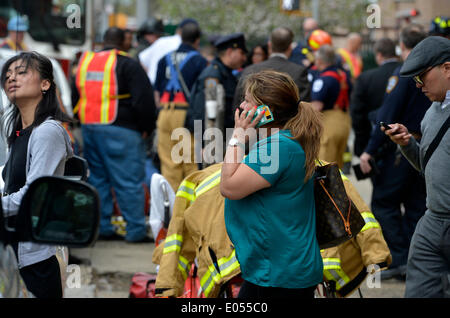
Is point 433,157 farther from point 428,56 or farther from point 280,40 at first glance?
point 280,40

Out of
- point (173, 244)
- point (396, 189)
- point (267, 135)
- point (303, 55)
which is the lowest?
point (396, 189)

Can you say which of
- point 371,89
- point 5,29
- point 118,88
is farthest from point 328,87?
point 5,29

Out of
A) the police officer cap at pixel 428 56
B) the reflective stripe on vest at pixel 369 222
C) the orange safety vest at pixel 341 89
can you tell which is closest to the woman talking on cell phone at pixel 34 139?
the reflective stripe on vest at pixel 369 222

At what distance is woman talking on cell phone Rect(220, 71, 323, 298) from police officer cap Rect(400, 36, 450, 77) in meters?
0.79

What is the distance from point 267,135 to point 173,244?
1090 millimetres

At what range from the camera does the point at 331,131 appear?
28.4 feet

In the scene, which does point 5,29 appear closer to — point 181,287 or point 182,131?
point 182,131

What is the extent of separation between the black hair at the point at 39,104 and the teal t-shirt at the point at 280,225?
0.92 metres

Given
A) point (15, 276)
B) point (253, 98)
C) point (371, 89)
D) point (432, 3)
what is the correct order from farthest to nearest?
point (432, 3) < point (371, 89) < point (253, 98) < point (15, 276)

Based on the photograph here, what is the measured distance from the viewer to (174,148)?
27.6 ft

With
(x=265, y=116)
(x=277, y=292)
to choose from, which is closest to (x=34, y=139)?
(x=265, y=116)

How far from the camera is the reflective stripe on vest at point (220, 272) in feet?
13.4

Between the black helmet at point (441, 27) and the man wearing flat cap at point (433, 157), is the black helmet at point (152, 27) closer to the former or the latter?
the black helmet at point (441, 27)

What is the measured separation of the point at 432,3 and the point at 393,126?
16.2 metres
